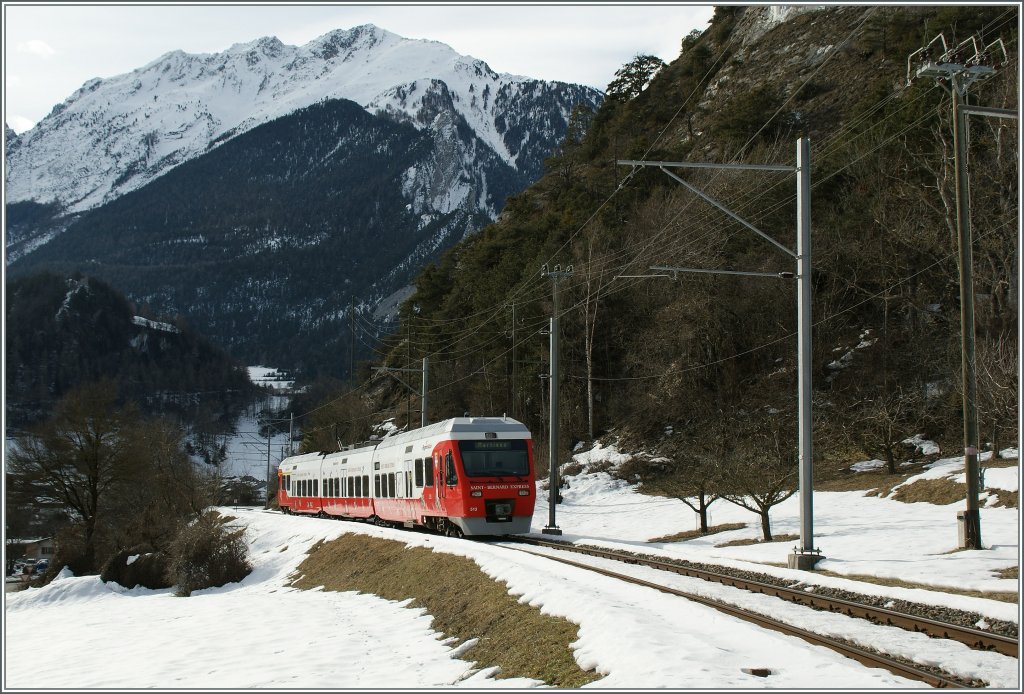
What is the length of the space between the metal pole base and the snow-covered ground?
0.29m

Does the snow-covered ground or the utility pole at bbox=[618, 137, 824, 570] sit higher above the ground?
the utility pole at bbox=[618, 137, 824, 570]

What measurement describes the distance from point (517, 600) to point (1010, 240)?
2652cm

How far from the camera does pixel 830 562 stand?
17.9 meters

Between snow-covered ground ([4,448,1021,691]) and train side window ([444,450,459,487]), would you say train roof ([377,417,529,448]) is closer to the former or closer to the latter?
train side window ([444,450,459,487])

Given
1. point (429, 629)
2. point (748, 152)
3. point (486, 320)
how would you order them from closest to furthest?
point (429, 629) → point (748, 152) → point (486, 320)

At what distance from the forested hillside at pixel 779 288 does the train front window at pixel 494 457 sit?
804cm

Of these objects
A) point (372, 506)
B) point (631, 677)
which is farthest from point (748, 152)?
point (631, 677)

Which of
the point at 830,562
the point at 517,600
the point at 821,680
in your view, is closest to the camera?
the point at 821,680

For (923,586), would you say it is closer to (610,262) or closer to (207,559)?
(207,559)

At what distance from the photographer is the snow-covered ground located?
9258mm

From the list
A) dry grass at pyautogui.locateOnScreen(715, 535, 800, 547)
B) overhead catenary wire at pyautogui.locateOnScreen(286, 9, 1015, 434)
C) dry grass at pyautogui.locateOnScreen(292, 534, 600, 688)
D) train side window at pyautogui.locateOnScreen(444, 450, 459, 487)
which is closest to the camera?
dry grass at pyautogui.locateOnScreen(292, 534, 600, 688)

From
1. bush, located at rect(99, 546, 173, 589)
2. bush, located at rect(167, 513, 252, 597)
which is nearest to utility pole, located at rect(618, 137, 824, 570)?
bush, located at rect(167, 513, 252, 597)

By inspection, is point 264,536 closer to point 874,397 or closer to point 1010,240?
point 874,397

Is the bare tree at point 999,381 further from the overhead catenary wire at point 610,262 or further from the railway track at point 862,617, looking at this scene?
the overhead catenary wire at point 610,262
